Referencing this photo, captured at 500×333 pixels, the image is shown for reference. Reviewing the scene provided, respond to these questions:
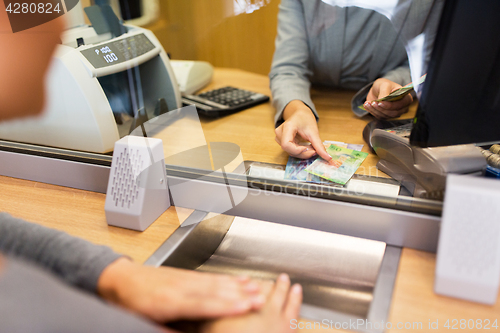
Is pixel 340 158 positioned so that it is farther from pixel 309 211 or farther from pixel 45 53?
pixel 45 53

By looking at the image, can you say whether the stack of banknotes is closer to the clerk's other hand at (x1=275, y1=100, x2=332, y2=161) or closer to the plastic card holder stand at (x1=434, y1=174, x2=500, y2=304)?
the clerk's other hand at (x1=275, y1=100, x2=332, y2=161)

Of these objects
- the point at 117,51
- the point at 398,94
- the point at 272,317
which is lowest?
the point at 272,317

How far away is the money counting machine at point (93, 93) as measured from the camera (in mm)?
756

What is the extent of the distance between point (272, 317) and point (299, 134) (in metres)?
0.46

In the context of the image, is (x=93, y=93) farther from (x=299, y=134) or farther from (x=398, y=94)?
(x=398, y=94)

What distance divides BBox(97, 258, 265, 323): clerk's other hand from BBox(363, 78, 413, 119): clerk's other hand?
58cm

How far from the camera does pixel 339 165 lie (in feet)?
2.28

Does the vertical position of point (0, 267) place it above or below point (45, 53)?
below

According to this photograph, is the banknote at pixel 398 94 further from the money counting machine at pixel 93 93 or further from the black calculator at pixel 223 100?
the money counting machine at pixel 93 93

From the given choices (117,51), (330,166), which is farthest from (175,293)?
(117,51)

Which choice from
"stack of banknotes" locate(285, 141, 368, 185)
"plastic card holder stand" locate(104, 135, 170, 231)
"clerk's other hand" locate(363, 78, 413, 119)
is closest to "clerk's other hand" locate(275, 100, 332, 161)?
"stack of banknotes" locate(285, 141, 368, 185)

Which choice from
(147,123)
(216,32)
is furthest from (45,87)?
(216,32)

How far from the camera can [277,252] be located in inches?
26.8

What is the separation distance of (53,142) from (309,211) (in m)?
0.63
